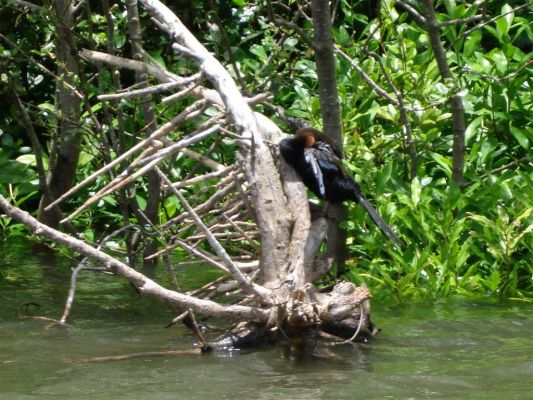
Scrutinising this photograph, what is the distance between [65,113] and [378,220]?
7.31 feet

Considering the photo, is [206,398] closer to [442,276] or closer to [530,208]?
[442,276]

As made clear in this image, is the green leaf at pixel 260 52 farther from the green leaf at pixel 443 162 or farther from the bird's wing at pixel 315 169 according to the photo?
the bird's wing at pixel 315 169

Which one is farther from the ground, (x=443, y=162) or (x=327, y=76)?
(x=327, y=76)

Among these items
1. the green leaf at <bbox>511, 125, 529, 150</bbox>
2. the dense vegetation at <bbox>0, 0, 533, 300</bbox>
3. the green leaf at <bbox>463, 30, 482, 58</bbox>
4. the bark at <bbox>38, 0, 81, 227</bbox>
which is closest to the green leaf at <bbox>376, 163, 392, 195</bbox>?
the dense vegetation at <bbox>0, 0, 533, 300</bbox>

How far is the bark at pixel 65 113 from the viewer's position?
620 centimetres

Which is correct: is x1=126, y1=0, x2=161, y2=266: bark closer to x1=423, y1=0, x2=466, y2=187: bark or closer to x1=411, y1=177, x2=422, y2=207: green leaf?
x1=411, y1=177, x2=422, y2=207: green leaf

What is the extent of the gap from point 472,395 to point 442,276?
204 cm

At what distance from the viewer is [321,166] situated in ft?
17.9

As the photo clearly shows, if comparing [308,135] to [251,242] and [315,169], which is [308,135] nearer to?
[315,169]

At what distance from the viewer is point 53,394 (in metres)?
4.14

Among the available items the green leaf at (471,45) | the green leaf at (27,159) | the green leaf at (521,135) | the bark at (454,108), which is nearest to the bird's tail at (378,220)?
the bark at (454,108)

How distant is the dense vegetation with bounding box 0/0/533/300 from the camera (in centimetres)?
617

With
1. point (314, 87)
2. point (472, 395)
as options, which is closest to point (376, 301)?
point (472, 395)

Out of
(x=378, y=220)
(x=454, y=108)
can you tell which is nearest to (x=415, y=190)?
(x=454, y=108)
